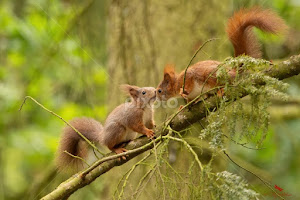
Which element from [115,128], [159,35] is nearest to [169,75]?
[115,128]

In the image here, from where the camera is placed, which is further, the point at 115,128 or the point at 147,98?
the point at 147,98

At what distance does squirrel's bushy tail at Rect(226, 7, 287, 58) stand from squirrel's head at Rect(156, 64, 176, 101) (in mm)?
590

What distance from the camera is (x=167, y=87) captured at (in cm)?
295

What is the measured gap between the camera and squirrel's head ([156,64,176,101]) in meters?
2.93

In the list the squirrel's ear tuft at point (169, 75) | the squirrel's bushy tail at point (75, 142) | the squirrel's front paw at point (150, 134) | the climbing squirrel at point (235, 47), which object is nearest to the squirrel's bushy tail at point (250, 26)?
the climbing squirrel at point (235, 47)

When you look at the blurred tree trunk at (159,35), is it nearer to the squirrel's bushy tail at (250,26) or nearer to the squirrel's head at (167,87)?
the squirrel's head at (167,87)

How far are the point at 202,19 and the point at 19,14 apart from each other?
8.01ft

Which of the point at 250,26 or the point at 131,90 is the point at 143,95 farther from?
the point at 250,26

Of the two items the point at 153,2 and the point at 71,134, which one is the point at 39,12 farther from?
the point at 71,134

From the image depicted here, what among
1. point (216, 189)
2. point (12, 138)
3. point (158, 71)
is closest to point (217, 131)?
point (216, 189)

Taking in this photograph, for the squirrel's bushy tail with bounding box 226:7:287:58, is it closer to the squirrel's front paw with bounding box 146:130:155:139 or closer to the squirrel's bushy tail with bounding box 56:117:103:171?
the squirrel's front paw with bounding box 146:130:155:139

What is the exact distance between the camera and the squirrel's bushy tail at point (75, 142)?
2.61m

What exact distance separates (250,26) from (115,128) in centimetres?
110

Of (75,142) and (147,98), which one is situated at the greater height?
(147,98)
